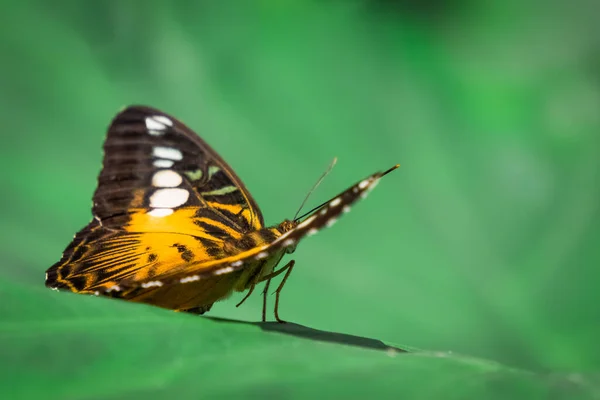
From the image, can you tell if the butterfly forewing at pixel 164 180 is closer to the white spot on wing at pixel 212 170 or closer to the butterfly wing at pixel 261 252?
the white spot on wing at pixel 212 170

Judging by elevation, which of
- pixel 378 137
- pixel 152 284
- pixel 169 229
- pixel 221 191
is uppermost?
pixel 378 137

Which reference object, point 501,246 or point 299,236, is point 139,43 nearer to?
point 501,246

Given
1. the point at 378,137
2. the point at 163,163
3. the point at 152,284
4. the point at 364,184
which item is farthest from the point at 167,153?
the point at 378,137

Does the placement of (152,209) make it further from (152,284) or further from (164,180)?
(152,284)

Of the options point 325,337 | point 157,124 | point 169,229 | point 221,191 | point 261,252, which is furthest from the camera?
point 157,124

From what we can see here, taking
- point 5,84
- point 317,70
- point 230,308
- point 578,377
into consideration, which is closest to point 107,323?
point 578,377

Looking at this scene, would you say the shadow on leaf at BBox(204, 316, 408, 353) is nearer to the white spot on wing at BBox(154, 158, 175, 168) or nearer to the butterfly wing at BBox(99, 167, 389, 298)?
the butterfly wing at BBox(99, 167, 389, 298)
